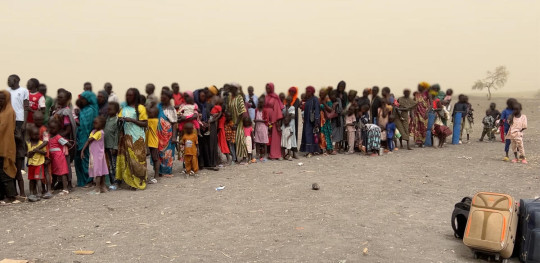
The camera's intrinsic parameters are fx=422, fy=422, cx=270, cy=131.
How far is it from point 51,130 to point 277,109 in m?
5.30

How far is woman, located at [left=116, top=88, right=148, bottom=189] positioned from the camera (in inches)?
296

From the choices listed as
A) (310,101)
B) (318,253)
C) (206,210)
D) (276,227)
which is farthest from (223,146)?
(318,253)

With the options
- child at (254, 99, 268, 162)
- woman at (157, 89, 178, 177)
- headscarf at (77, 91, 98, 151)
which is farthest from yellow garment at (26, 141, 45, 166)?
child at (254, 99, 268, 162)

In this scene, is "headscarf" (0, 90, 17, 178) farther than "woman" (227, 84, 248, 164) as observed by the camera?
No

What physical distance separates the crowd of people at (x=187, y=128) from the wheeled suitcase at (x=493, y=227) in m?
5.47

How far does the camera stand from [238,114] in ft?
32.7

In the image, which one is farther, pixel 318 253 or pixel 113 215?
pixel 113 215

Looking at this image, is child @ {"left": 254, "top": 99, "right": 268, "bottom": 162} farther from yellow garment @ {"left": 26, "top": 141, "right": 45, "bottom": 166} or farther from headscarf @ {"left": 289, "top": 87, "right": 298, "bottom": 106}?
yellow garment @ {"left": 26, "top": 141, "right": 45, "bottom": 166}

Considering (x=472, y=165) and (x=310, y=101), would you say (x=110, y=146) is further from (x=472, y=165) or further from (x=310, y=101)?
(x=472, y=165)

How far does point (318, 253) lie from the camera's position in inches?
179

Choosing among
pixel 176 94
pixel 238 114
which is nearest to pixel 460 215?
pixel 238 114

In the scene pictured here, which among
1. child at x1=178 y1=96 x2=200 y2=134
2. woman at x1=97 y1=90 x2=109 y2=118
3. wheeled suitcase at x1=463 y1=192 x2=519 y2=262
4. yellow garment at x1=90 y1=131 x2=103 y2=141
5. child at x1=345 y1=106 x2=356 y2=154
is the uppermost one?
woman at x1=97 y1=90 x2=109 y2=118

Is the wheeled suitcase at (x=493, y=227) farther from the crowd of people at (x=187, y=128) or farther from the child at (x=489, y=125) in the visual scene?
the child at (x=489, y=125)

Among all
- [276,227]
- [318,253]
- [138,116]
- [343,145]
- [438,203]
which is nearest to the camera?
[318,253]
